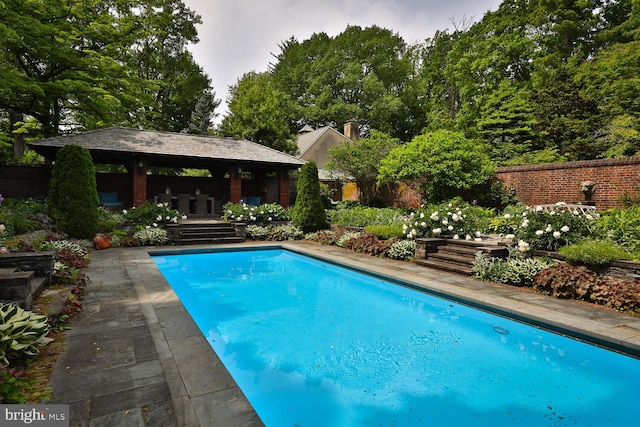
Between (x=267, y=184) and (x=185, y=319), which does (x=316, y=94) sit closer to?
(x=267, y=184)

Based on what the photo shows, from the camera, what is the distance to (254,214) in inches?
535

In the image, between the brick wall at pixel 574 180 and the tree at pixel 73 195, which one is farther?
the tree at pixel 73 195

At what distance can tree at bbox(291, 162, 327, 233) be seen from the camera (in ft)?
42.5

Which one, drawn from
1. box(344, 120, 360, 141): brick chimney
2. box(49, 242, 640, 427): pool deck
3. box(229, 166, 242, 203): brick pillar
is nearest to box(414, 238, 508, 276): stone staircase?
box(49, 242, 640, 427): pool deck

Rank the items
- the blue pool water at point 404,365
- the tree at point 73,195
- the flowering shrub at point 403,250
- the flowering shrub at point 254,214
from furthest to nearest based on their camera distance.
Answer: the flowering shrub at point 254,214 → the tree at point 73,195 → the flowering shrub at point 403,250 → the blue pool water at point 404,365

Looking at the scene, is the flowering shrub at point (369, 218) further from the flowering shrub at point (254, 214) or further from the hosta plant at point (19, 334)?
the hosta plant at point (19, 334)

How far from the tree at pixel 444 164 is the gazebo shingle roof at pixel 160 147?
5.85 m

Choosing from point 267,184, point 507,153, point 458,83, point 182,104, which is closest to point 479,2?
point 458,83

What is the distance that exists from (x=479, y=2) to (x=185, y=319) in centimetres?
2652

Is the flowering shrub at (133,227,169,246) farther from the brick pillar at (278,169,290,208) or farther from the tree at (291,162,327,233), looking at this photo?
the brick pillar at (278,169,290,208)

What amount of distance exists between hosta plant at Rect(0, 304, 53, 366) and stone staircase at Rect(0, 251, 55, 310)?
37 cm

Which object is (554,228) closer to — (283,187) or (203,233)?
(203,233)

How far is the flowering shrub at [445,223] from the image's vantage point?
854cm

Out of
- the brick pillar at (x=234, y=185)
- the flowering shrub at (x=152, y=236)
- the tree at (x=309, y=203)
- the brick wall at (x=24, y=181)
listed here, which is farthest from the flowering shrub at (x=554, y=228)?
the brick wall at (x=24, y=181)
